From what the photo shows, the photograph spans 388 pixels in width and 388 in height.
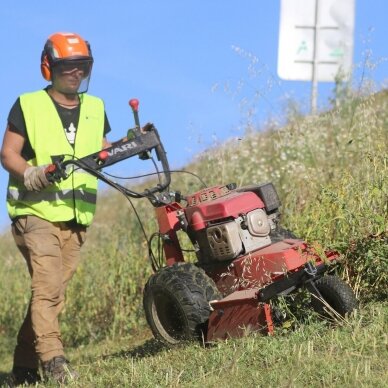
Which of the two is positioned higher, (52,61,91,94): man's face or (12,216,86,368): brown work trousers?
(52,61,91,94): man's face

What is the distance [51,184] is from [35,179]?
0.10 metres

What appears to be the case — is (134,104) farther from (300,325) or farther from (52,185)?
(300,325)

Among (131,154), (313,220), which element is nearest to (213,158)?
(313,220)

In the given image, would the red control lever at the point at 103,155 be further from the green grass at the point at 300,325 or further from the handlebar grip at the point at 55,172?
the green grass at the point at 300,325

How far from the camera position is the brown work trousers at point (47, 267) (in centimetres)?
648

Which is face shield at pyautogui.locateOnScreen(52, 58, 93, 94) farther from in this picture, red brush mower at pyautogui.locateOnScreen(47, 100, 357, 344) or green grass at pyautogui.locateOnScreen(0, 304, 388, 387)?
green grass at pyautogui.locateOnScreen(0, 304, 388, 387)

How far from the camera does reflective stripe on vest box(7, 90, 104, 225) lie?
673 cm

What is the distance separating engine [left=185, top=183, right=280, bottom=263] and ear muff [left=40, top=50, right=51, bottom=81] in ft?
4.28

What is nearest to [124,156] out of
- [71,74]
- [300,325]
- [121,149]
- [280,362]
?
[121,149]

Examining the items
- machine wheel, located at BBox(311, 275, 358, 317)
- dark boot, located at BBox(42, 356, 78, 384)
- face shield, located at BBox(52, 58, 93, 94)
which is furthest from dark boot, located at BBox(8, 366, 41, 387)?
machine wheel, located at BBox(311, 275, 358, 317)

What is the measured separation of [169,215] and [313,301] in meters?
1.12

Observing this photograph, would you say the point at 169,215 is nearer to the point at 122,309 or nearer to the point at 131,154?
the point at 131,154

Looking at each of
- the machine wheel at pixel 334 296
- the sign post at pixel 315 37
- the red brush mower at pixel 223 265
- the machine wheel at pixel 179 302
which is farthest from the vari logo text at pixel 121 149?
the sign post at pixel 315 37

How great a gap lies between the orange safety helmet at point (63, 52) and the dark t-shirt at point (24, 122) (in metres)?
0.24
